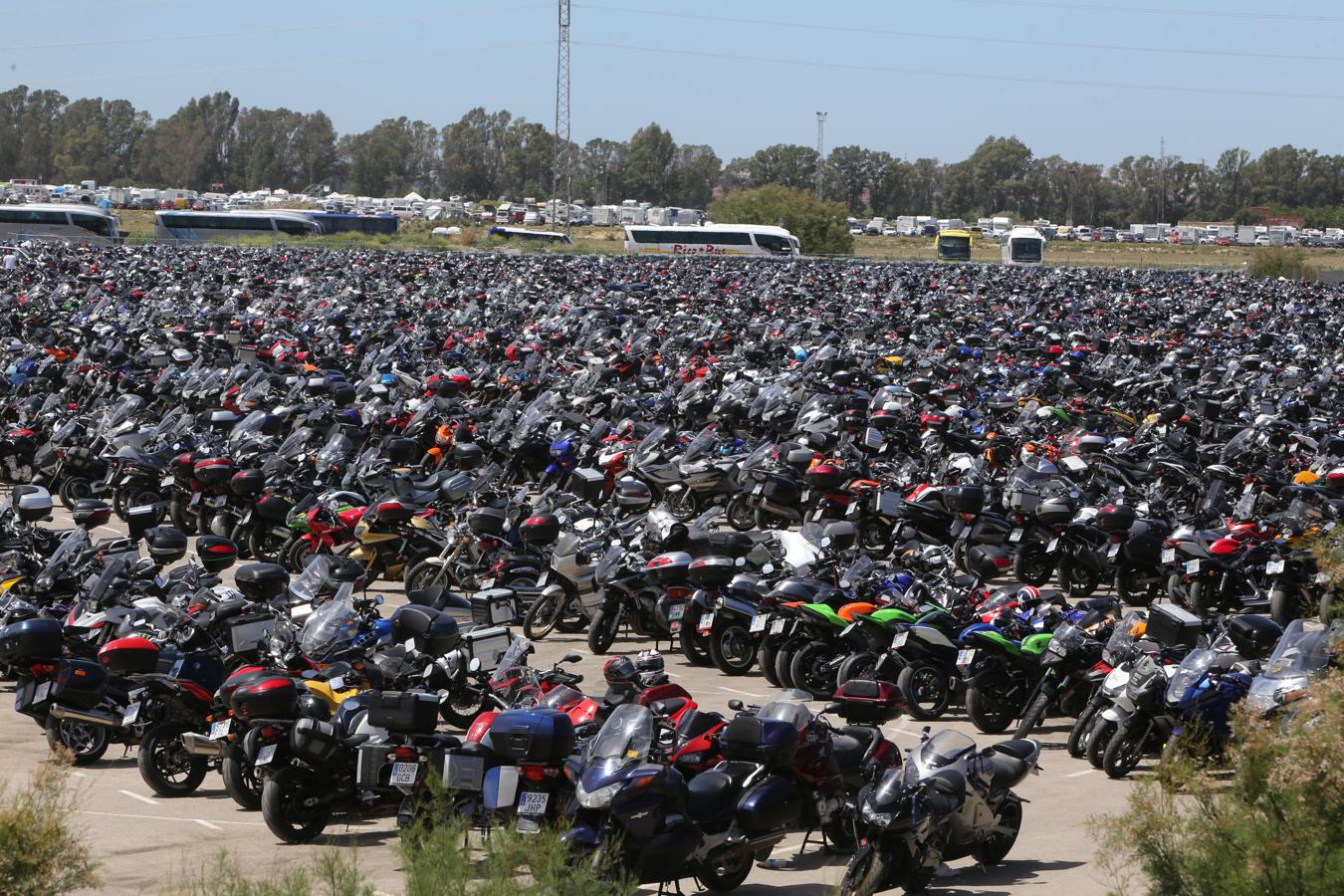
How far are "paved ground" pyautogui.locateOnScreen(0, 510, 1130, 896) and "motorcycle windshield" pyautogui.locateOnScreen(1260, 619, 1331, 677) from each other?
4.01 ft

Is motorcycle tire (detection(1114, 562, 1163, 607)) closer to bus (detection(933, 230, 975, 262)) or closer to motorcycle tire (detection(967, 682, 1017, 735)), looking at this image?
motorcycle tire (detection(967, 682, 1017, 735))

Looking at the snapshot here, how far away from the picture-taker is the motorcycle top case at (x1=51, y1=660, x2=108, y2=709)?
33.2 feet

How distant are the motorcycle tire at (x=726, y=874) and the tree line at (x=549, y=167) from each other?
165 m

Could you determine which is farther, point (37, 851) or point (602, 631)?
point (602, 631)

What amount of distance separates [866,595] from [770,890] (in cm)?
410

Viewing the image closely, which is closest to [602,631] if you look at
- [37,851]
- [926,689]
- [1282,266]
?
[926,689]

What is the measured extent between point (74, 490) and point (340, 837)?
11.8m

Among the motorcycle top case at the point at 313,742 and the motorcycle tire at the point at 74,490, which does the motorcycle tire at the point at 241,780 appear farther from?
the motorcycle tire at the point at 74,490

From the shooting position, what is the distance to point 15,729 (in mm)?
11109

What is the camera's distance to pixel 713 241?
8644 cm

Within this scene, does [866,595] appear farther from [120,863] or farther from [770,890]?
[120,863]

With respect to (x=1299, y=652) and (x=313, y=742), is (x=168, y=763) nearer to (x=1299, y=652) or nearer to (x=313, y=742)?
(x=313, y=742)

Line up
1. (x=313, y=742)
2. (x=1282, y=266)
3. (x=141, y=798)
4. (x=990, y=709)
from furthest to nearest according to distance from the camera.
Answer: (x=1282, y=266), (x=990, y=709), (x=141, y=798), (x=313, y=742)

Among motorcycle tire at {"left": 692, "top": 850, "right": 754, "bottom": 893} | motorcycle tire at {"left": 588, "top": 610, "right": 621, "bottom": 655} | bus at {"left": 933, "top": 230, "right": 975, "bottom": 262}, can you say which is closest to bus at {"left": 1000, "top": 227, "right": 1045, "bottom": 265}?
bus at {"left": 933, "top": 230, "right": 975, "bottom": 262}
